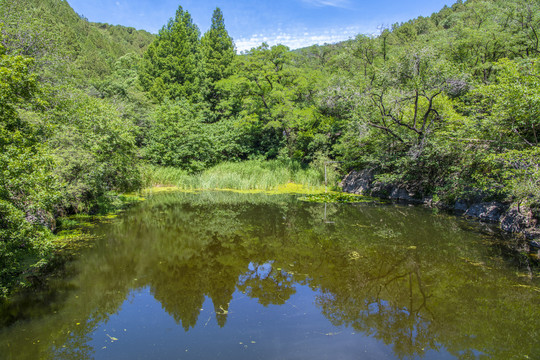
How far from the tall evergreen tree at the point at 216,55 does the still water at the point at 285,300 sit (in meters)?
23.2

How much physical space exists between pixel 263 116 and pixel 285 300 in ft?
59.0

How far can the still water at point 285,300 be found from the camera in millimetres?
3832

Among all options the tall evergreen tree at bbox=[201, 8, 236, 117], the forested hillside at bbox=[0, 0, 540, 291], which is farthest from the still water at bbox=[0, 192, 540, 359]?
the tall evergreen tree at bbox=[201, 8, 236, 117]

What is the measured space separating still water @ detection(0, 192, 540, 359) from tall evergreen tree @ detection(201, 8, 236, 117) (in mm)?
23152

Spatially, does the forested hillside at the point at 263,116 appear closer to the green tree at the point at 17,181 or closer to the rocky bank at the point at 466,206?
the green tree at the point at 17,181

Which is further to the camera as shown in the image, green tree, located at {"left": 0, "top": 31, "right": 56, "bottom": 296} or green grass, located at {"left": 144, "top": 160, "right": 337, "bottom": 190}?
green grass, located at {"left": 144, "top": 160, "right": 337, "bottom": 190}

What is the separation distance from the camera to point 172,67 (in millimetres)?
29594

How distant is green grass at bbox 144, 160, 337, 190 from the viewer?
18.4m

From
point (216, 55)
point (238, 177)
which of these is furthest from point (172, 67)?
point (238, 177)

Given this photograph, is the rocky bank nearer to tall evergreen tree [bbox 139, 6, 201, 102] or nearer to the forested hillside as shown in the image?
the forested hillside

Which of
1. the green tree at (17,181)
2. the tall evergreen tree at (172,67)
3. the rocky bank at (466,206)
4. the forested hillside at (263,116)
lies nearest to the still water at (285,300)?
the green tree at (17,181)

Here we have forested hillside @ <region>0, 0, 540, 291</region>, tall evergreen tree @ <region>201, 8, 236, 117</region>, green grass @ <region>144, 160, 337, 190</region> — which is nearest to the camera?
forested hillside @ <region>0, 0, 540, 291</region>

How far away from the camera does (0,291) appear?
4.67 m

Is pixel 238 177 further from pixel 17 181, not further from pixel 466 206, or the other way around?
pixel 17 181
